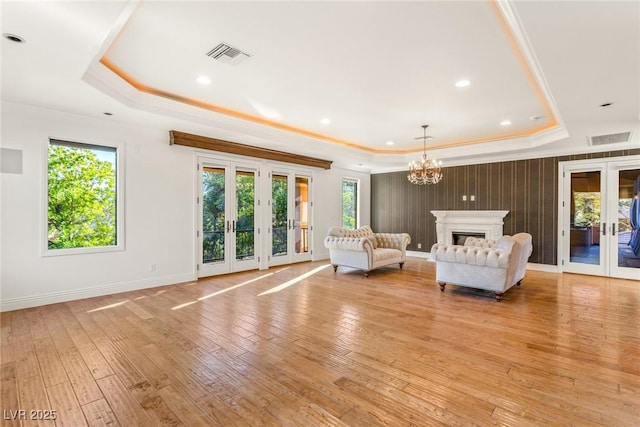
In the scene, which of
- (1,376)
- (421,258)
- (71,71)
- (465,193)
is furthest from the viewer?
(421,258)

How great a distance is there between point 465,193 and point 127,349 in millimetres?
7626

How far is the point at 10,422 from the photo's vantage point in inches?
75.9

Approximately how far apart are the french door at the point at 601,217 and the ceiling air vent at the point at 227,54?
6.86 meters

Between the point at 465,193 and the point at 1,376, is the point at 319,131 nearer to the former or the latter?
the point at 465,193

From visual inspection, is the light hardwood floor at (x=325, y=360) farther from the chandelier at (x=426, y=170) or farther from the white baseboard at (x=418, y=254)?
the white baseboard at (x=418, y=254)

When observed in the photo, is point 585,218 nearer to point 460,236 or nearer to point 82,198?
point 460,236

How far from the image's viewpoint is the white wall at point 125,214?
4043 millimetres

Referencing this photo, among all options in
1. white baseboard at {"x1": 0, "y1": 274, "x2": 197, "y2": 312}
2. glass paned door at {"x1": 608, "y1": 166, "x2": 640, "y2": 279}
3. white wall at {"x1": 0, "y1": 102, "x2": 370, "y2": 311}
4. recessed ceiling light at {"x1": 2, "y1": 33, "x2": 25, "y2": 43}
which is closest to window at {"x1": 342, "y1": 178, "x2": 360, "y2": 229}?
white wall at {"x1": 0, "y1": 102, "x2": 370, "y2": 311}

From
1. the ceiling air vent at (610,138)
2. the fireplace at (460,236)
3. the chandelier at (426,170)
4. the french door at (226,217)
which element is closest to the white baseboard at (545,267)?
the fireplace at (460,236)

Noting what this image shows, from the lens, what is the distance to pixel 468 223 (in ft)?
25.2

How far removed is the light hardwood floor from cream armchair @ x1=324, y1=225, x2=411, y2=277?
153 centimetres

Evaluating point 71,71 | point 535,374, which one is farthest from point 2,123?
point 535,374

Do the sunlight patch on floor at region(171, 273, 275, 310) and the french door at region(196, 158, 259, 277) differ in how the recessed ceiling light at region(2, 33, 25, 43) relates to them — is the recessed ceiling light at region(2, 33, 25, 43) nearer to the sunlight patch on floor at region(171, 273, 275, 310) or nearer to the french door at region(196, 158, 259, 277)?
the sunlight patch on floor at region(171, 273, 275, 310)

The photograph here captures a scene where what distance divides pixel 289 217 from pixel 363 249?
7.36 feet
